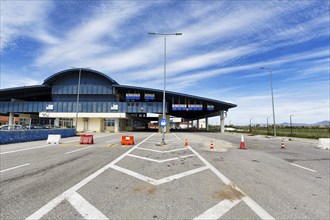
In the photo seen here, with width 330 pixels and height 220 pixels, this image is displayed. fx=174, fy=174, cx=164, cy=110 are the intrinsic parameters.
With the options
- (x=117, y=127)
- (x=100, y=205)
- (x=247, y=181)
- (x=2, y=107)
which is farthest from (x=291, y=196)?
(x=2, y=107)

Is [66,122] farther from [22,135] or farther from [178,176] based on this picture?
[178,176]

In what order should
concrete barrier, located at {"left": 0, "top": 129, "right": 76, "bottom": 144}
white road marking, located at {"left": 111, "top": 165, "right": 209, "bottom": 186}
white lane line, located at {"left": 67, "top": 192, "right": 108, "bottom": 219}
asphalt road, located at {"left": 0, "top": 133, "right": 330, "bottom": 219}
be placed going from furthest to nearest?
concrete barrier, located at {"left": 0, "top": 129, "right": 76, "bottom": 144} < white road marking, located at {"left": 111, "top": 165, "right": 209, "bottom": 186} < asphalt road, located at {"left": 0, "top": 133, "right": 330, "bottom": 219} < white lane line, located at {"left": 67, "top": 192, "right": 108, "bottom": 219}

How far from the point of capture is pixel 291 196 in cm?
429

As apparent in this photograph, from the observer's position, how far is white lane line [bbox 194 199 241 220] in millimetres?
3227

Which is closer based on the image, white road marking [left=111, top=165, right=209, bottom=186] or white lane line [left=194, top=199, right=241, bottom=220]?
white lane line [left=194, top=199, right=241, bottom=220]

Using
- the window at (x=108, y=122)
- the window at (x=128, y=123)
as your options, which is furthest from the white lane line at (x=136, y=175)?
the window at (x=128, y=123)

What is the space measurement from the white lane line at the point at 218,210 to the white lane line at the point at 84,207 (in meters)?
1.85

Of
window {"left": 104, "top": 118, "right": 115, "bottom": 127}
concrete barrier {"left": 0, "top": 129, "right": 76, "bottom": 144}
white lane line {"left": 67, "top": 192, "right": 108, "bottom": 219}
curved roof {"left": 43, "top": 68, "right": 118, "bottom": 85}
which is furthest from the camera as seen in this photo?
window {"left": 104, "top": 118, "right": 115, "bottom": 127}

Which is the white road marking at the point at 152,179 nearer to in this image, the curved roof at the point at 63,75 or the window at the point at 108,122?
the curved roof at the point at 63,75

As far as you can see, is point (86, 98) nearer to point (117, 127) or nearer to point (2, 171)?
point (117, 127)

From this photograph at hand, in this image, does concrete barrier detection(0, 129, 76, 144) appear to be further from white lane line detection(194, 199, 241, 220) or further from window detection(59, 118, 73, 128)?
window detection(59, 118, 73, 128)

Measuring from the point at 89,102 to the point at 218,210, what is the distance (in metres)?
46.4

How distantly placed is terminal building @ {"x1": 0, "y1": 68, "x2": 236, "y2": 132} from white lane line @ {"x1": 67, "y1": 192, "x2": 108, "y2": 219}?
39.2m

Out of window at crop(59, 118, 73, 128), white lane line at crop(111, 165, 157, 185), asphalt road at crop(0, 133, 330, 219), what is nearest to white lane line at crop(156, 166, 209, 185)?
asphalt road at crop(0, 133, 330, 219)
